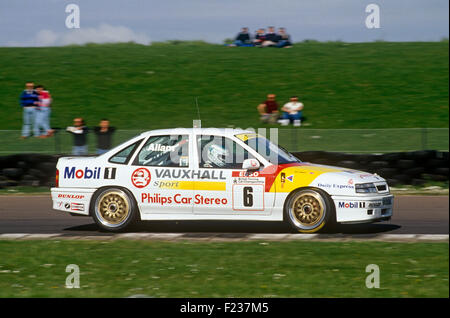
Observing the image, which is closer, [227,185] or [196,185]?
[227,185]

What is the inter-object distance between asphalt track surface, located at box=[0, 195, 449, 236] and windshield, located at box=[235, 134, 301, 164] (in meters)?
1.03

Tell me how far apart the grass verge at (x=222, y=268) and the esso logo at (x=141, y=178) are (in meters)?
1.17

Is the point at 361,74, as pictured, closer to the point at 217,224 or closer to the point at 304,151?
the point at 304,151

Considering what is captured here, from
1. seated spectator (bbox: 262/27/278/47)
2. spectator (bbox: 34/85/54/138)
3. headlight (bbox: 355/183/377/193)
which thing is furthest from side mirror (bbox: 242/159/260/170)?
seated spectator (bbox: 262/27/278/47)

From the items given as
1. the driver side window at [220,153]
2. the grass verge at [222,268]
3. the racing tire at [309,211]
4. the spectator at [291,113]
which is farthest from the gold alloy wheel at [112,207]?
the spectator at [291,113]

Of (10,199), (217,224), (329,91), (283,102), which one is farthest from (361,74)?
(217,224)

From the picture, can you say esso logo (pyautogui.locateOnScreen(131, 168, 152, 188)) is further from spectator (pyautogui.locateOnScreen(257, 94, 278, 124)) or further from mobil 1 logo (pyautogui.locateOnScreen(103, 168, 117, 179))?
spectator (pyautogui.locateOnScreen(257, 94, 278, 124))

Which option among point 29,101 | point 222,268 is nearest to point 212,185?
point 222,268

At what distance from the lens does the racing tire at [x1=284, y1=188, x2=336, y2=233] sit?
11.1 m

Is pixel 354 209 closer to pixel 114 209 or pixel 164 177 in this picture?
pixel 164 177

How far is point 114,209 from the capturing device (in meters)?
11.7

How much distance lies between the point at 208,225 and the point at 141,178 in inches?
56.5

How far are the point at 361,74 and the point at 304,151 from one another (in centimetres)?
1589
